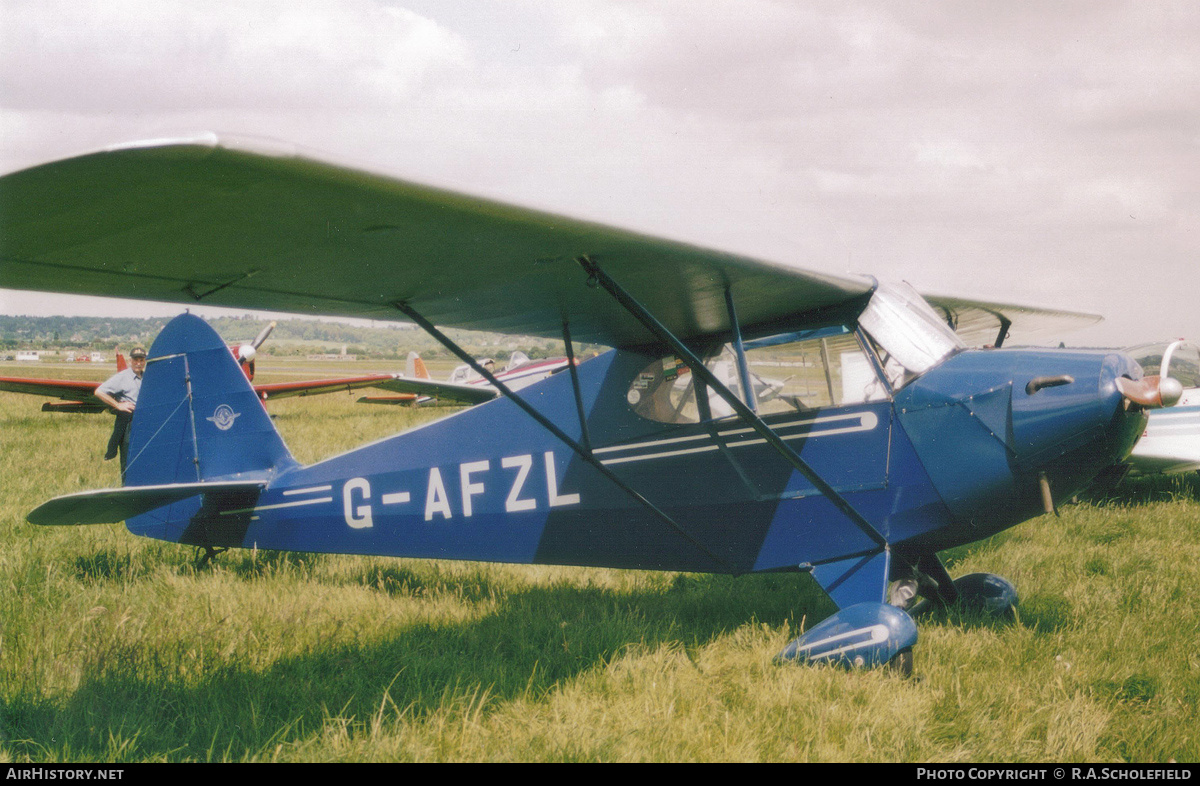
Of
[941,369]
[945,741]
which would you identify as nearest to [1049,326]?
[941,369]

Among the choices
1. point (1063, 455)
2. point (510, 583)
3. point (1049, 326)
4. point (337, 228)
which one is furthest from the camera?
point (1049, 326)

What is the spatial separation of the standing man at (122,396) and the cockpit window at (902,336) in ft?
27.1

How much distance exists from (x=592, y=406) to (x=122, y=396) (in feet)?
23.2

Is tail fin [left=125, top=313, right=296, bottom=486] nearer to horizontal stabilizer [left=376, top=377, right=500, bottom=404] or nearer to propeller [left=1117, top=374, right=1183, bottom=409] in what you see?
propeller [left=1117, top=374, right=1183, bottom=409]

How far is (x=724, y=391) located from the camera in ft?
11.0

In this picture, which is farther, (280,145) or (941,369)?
(941,369)

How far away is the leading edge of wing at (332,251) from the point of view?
180 centimetres

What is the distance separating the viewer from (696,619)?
4.32 m

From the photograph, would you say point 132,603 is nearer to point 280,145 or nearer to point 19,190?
point 19,190

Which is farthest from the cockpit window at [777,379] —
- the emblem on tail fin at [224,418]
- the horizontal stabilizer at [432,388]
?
the horizontal stabilizer at [432,388]

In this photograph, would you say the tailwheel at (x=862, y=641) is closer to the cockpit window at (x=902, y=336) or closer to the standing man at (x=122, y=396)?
the cockpit window at (x=902, y=336)

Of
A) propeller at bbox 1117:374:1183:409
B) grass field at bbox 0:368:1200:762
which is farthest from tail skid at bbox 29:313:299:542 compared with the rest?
propeller at bbox 1117:374:1183:409

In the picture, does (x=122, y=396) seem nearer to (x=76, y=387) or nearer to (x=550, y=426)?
(x=550, y=426)

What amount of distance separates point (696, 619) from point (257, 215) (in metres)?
3.39
